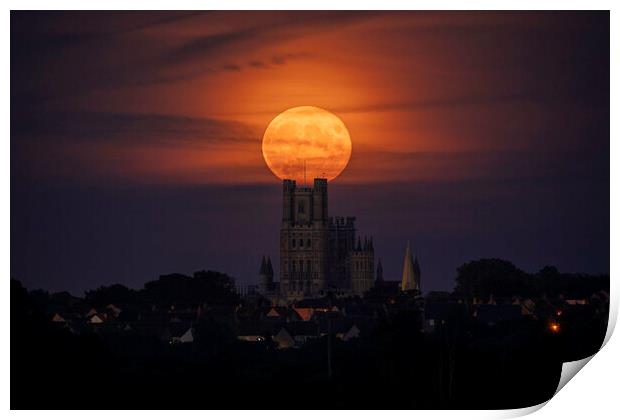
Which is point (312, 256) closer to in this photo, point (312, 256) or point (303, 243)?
point (312, 256)

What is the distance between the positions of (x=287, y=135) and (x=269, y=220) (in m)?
4.94

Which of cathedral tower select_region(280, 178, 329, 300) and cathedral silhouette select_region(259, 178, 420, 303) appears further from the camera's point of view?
cathedral tower select_region(280, 178, 329, 300)

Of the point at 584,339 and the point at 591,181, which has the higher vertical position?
the point at 591,181

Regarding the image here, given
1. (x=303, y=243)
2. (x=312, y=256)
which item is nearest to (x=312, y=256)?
(x=312, y=256)

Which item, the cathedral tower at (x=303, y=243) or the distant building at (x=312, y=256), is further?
the cathedral tower at (x=303, y=243)

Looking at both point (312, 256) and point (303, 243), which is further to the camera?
point (303, 243)

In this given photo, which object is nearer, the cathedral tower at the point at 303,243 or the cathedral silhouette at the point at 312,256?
the cathedral silhouette at the point at 312,256

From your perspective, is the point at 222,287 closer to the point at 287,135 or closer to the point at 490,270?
the point at 490,270

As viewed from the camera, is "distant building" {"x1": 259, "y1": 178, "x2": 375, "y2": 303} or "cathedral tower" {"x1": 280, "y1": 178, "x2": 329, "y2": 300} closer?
"distant building" {"x1": 259, "y1": 178, "x2": 375, "y2": 303}

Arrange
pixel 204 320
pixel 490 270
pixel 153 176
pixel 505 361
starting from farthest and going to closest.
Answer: pixel 490 270
pixel 204 320
pixel 153 176
pixel 505 361
